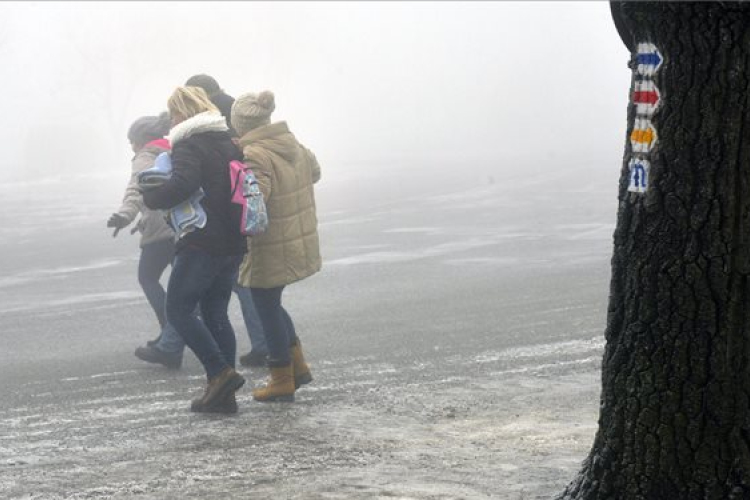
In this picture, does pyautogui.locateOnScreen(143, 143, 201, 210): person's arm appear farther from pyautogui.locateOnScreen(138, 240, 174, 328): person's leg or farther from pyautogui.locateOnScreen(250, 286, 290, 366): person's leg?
pyautogui.locateOnScreen(138, 240, 174, 328): person's leg

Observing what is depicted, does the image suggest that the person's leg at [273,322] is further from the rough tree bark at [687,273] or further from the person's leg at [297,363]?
the rough tree bark at [687,273]

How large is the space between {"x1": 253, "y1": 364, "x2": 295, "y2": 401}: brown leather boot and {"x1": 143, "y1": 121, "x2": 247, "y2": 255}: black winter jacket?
2.57ft

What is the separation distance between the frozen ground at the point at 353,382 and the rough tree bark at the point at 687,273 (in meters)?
1.20

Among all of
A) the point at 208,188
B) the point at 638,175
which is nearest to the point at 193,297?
the point at 208,188

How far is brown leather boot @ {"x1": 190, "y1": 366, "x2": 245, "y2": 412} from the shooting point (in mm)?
7480

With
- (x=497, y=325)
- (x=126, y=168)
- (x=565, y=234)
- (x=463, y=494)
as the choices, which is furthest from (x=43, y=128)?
(x=463, y=494)

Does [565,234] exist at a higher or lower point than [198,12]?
lower

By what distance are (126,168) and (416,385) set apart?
32.4 metres

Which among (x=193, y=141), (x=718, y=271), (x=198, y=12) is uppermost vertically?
(x=198, y=12)

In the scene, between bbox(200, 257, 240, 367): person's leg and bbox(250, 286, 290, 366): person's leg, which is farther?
bbox(250, 286, 290, 366): person's leg

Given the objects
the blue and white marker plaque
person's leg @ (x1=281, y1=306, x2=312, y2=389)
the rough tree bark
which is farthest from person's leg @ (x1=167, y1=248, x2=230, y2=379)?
the blue and white marker plaque

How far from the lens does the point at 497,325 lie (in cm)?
1046

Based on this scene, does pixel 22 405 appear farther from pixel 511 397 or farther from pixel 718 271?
pixel 718 271

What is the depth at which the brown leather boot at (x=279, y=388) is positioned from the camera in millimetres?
7809
